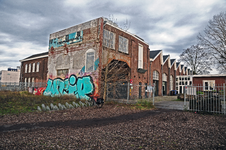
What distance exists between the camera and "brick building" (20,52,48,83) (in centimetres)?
2963

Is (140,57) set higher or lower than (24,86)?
higher

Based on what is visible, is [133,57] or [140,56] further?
[140,56]

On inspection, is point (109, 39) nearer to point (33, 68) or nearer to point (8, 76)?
point (33, 68)

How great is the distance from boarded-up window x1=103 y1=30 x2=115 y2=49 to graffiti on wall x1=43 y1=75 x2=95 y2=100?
3.65 metres

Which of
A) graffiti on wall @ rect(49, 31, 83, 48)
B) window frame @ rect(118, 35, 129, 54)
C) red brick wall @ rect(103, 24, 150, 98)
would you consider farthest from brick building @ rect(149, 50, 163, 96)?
graffiti on wall @ rect(49, 31, 83, 48)

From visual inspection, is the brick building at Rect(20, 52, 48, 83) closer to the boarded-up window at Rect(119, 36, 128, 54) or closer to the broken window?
the boarded-up window at Rect(119, 36, 128, 54)

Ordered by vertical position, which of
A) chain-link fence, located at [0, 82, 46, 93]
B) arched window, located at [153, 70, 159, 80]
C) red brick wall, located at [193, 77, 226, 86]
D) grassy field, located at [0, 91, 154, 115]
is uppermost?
arched window, located at [153, 70, 159, 80]

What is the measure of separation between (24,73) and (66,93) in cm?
2264

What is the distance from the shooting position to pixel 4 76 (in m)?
63.5

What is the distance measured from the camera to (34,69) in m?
32.0

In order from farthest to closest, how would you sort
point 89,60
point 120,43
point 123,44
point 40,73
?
Answer: point 40,73
point 123,44
point 120,43
point 89,60

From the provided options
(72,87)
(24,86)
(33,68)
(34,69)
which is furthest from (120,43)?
(33,68)

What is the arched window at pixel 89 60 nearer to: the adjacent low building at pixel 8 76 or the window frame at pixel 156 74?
the window frame at pixel 156 74

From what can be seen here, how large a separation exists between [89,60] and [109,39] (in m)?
2.86
